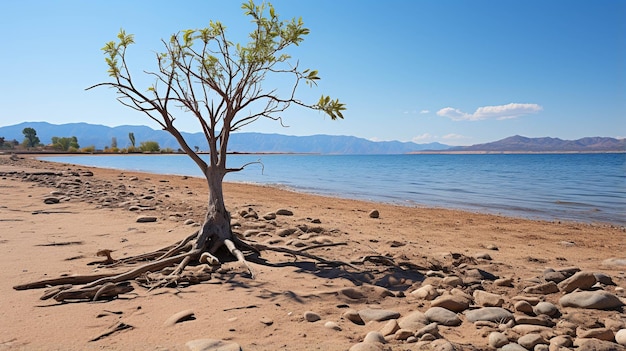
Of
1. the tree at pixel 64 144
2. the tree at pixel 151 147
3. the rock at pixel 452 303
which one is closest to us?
the rock at pixel 452 303

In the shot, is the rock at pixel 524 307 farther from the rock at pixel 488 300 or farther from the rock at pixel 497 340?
the rock at pixel 497 340

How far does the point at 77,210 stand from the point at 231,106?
6.62m

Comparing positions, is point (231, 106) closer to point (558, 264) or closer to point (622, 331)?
point (622, 331)

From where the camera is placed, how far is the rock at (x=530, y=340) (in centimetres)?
331

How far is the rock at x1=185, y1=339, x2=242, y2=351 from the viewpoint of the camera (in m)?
3.15

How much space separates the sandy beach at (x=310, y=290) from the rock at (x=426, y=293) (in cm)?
2

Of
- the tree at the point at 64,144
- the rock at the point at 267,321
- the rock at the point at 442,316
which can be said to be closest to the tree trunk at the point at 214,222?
the rock at the point at 267,321

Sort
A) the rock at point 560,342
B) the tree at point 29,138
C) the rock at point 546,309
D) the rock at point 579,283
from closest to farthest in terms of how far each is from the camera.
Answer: the rock at point 560,342
the rock at point 546,309
the rock at point 579,283
the tree at point 29,138

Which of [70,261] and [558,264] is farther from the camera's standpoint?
[558,264]

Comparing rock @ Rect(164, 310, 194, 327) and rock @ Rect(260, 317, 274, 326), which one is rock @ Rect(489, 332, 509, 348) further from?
rock @ Rect(164, 310, 194, 327)

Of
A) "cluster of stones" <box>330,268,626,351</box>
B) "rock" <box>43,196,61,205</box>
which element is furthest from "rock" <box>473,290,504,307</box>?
"rock" <box>43,196,61,205</box>

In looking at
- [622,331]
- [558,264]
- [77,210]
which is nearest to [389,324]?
[622,331]

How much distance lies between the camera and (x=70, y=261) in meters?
5.88

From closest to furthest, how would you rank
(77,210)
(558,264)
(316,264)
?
(316,264), (558,264), (77,210)
